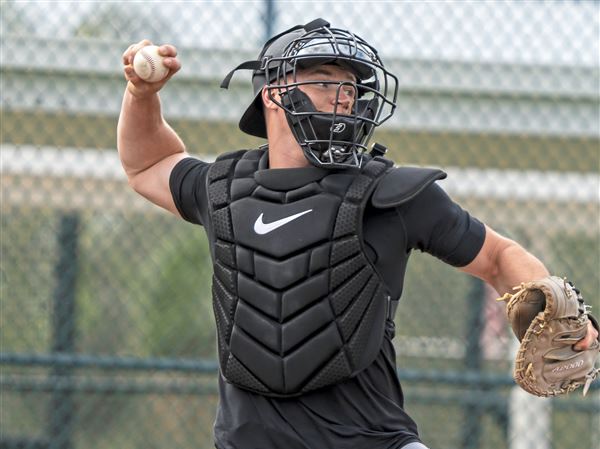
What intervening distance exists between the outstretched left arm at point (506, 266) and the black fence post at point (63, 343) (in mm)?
2736

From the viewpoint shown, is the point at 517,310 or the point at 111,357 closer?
the point at 517,310

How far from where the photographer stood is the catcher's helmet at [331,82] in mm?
3111

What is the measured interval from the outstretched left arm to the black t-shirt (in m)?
0.04

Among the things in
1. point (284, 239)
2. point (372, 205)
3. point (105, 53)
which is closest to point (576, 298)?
point (372, 205)

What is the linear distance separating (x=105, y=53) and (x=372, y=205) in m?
2.66

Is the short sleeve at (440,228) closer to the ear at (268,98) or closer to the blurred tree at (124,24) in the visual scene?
the ear at (268,98)

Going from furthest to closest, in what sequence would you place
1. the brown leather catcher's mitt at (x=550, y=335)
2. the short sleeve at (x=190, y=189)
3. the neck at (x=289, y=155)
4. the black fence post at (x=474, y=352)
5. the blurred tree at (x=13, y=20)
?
1. the black fence post at (x=474, y=352)
2. the blurred tree at (x=13, y=20)
3. the short sleeve at (x=190, y=189)
4. the neck at (x=289, y=155)
5. the brown leather catcher's mitt at (x=550, y=335)

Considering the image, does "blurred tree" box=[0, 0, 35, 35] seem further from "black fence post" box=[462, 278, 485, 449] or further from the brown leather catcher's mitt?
the brown leather catcher's mitt

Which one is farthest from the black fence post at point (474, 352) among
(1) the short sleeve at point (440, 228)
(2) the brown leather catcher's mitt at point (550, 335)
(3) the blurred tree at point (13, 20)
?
(3) the blurred tree at point (13, 20)

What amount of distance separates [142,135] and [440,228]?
1075 mm

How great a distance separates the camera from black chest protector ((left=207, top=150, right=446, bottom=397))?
9.94ft

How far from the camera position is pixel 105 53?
5.30 metres

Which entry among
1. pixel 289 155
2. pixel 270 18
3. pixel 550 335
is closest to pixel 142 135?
pixel 289 155

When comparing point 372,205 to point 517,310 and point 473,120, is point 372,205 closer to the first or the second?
point 517,310
